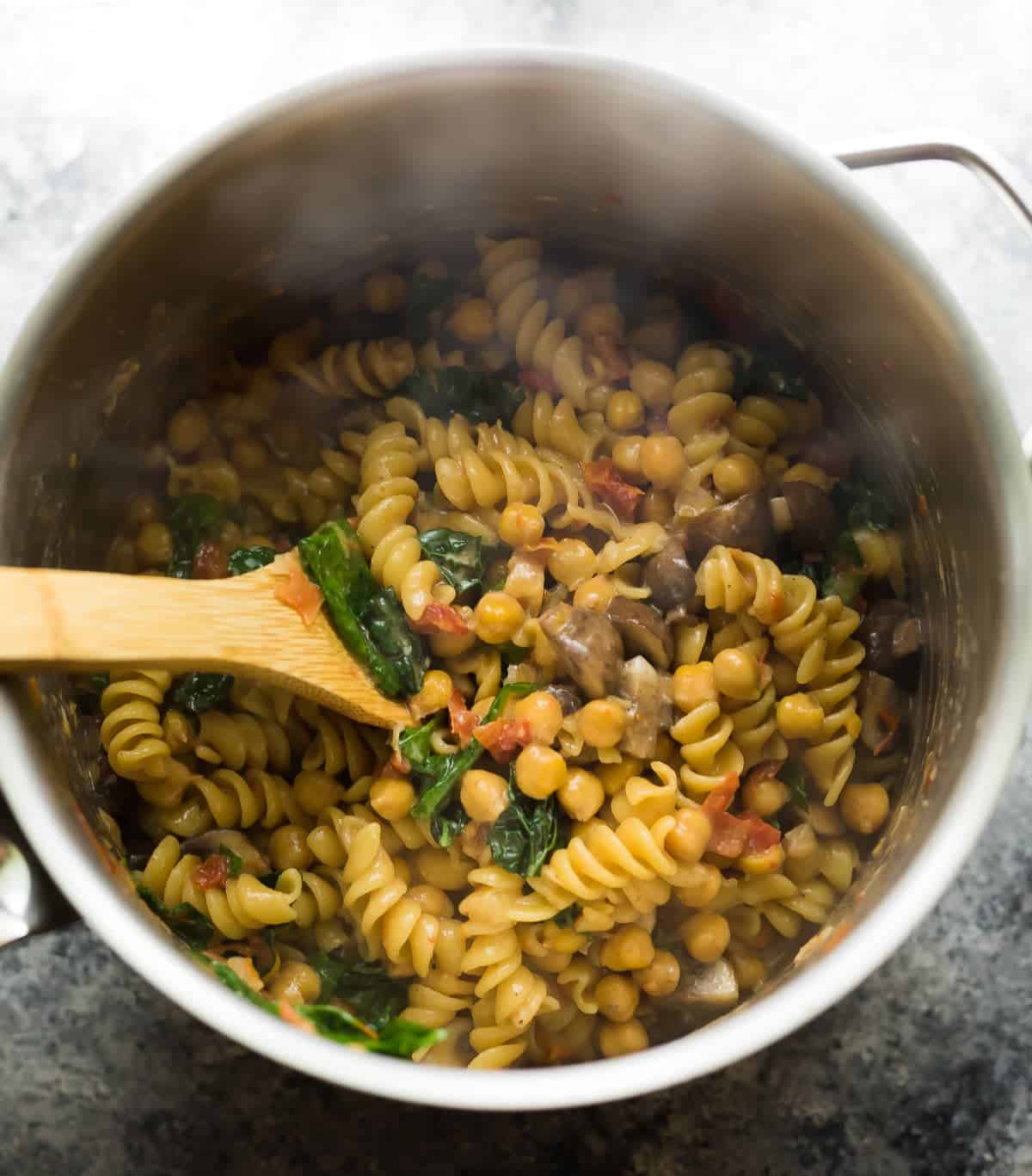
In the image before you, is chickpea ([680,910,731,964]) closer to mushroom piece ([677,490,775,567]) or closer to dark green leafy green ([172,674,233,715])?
mushroom piece ([677,490,775,567])

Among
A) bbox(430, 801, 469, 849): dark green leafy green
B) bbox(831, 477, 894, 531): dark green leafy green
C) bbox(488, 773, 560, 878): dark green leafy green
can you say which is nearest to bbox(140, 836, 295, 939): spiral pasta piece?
bbox(430, 801, 469, 849): dark green leafy green

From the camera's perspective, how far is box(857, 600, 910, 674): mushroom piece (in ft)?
9.13

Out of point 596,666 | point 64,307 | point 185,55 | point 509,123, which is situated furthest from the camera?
point 185,55

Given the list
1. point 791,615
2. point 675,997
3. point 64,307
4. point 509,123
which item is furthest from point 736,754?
point 64,307

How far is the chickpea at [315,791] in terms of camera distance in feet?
9.07

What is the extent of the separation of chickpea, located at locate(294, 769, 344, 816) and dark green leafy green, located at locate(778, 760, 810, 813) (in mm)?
1017

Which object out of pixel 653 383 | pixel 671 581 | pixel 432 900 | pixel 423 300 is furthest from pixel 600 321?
pixel 432 900

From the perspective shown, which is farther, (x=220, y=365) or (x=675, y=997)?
(x=220, y=365)

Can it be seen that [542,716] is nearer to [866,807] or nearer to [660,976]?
[660,976]

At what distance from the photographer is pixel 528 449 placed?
2865 millimetres

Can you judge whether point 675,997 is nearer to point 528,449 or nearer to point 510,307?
point 528,449

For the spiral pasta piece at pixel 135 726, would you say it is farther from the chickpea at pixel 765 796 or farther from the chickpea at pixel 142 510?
the chickpea at pixel 765 796

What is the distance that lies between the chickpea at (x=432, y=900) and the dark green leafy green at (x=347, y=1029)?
0.95 ft

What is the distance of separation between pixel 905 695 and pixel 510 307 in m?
1.27
